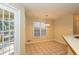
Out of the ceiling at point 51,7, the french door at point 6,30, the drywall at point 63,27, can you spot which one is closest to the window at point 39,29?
the drywall at point 63,27

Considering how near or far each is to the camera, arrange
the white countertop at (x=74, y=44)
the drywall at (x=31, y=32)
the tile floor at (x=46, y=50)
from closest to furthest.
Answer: the white countertop at (x=74, y=44) → the tile floor at (x=46, y=50) → the drywall at (x=31, y=32)

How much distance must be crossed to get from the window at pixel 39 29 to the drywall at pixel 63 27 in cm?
104

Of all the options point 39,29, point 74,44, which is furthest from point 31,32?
point 74,44

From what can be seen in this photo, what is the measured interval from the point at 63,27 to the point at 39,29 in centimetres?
179

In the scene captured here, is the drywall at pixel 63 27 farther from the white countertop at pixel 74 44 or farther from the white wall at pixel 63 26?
the white countertop at pixel 74 44

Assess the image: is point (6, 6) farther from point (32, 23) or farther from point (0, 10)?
point (32, 23)

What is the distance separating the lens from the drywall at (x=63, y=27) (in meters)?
6.15

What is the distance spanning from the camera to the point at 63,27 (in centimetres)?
702

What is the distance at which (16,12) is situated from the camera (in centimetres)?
300

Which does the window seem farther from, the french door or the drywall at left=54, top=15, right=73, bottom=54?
the french door

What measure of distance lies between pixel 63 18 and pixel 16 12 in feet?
15.2

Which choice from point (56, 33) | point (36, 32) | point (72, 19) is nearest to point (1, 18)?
point (72, 19)

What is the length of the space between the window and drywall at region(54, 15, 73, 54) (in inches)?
40.8

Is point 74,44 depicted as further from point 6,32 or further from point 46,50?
point 46,50
